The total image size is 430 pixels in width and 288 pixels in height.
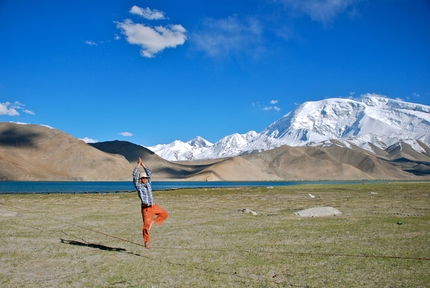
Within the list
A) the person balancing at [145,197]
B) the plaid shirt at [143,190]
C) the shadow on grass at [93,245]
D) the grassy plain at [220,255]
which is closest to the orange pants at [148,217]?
the person balancing at [145,197]

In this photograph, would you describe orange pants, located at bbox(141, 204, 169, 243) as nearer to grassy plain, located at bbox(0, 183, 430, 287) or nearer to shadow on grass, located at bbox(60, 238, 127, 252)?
grassy plain, located at bbox(0, 183, 430, 287)

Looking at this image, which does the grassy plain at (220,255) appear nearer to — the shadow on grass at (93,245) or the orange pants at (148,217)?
the shadow on grass at (93,245)

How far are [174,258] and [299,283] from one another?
14.2 feet

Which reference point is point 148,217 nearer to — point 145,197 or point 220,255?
point 145,197

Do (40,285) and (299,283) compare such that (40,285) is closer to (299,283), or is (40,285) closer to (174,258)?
(174,258)

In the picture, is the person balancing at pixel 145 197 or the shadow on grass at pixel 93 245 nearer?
the person balancing at pixel 145 197

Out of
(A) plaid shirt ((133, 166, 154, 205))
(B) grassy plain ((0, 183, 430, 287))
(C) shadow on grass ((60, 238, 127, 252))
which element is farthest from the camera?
(C) shadow on grass ((60, 238, 127, 252))

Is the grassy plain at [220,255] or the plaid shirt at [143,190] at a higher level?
the plaid shirt at [143,190]

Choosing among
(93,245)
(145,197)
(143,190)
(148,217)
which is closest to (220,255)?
(148,217)

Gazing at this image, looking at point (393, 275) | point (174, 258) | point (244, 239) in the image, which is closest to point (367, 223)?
point (244, 239)

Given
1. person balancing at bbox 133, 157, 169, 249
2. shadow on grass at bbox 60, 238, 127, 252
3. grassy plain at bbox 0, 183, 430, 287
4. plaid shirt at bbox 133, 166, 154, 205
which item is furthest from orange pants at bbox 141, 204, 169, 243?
shadow on grass at bbox 60, 238, 127, 252

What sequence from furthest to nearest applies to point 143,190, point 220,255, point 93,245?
point 93,245 → point 143,190 → point 220,255

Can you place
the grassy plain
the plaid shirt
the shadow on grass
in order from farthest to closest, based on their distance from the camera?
the shadow on grass → the plaid shirt → the grassy plain

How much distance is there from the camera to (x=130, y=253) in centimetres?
1292
